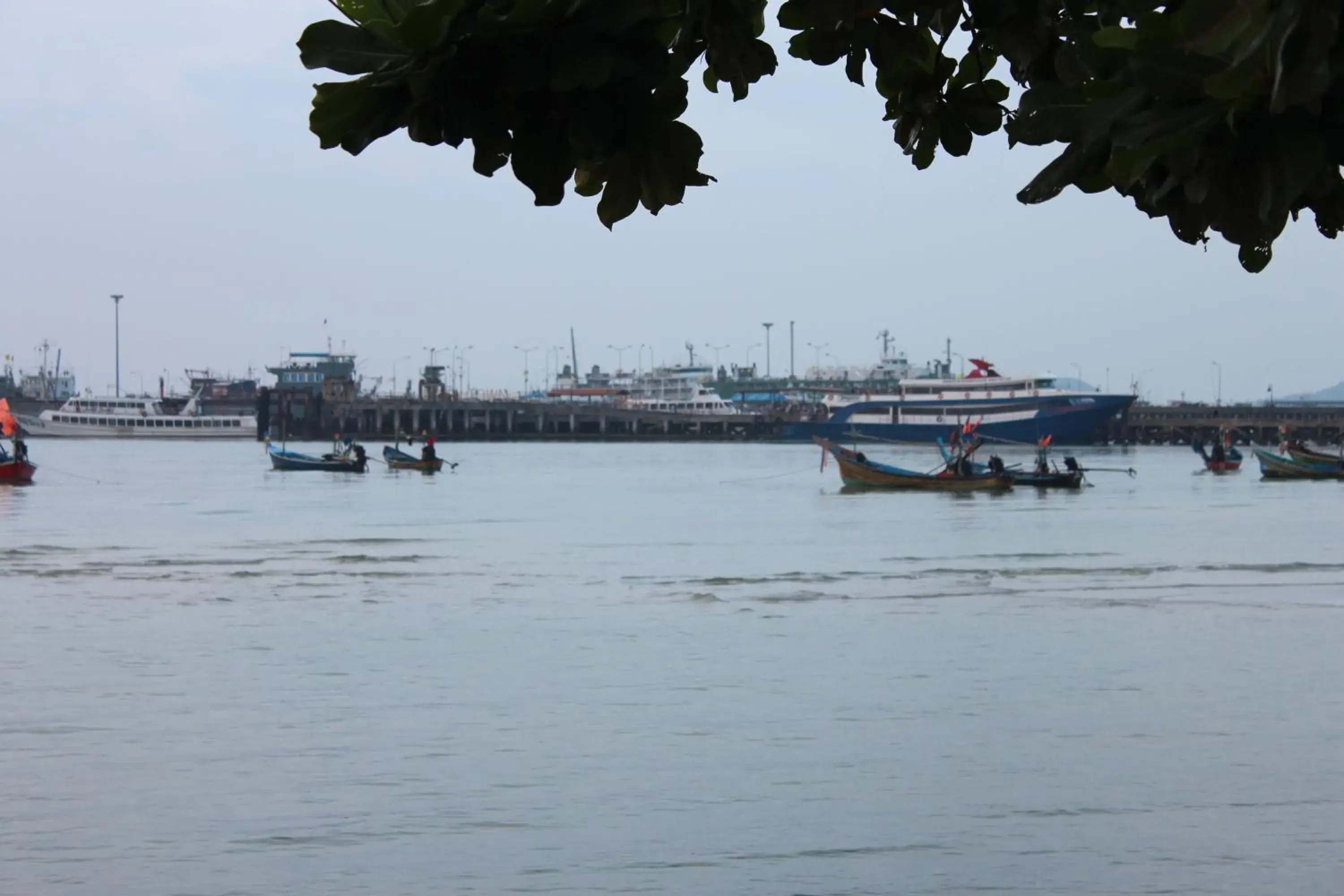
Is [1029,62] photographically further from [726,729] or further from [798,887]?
[726,729]

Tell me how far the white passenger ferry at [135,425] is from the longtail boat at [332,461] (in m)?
67.8

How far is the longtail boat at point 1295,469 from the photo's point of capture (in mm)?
71250

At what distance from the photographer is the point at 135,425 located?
148 m

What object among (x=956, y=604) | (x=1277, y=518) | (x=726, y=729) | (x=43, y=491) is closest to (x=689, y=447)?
(x=43, y=491)

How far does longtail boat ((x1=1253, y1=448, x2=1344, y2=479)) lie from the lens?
2805 inches

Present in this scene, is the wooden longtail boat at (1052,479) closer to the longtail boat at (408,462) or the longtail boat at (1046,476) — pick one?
the longtail boat at (1046,476)

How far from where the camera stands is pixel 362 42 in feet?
11.6

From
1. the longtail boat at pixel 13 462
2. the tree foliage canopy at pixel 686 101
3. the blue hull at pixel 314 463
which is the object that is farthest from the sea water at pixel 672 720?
the blue hull at pixel 314 463

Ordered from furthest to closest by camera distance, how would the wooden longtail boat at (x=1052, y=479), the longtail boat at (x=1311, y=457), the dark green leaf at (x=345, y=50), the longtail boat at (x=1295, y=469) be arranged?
the longtail boat at (x=1295, y=469) → the longtail boat at (x=1311, y=457) → the wooden longtail boat at (x=1052, y=479) → the dark green leaf at (x=345, y=50)

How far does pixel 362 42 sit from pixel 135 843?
9.35m

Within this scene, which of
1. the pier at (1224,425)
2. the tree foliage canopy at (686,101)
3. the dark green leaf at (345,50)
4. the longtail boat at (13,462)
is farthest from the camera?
the pier at (1224,425)

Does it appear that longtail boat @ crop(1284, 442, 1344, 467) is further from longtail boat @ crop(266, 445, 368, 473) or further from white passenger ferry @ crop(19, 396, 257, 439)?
white passenger ferry @ crop(19, 396, 257, 439)

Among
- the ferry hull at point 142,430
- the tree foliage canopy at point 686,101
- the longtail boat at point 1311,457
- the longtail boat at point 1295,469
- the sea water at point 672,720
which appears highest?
the tree foliage canopy at point 686,101

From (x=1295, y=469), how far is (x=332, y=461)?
4121 cm
